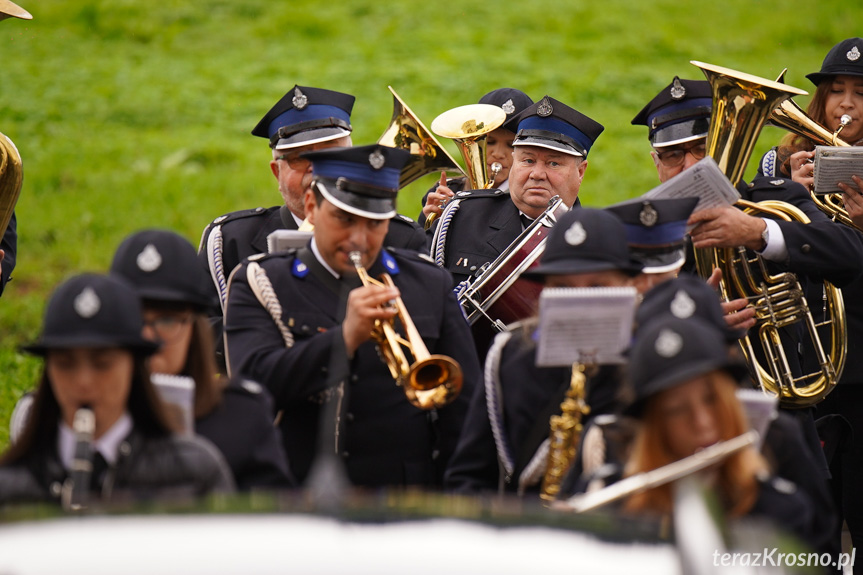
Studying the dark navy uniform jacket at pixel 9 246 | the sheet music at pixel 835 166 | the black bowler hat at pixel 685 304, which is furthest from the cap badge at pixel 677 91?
the dark navy uniform jacket at pixel 9 246

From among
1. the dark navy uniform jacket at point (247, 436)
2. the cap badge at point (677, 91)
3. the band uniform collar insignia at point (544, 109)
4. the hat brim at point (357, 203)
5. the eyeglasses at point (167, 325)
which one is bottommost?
the dark navy uniform jacket at point (247, 436)

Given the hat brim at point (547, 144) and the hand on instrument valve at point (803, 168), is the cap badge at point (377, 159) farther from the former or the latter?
the hand on instrument valve at point (803, 168)

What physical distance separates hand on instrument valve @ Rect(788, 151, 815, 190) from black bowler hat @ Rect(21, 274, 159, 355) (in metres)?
4.29

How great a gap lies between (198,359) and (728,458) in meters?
1.70

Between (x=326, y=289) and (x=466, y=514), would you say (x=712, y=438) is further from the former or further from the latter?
(x=326, y=289)

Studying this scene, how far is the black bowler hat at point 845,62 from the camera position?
7.04 metres

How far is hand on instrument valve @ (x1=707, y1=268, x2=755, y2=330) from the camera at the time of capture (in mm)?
5687

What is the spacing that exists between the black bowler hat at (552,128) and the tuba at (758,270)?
748 mm

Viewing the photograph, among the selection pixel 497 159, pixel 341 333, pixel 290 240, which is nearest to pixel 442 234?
pixel 497 159

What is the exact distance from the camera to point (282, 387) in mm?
4867

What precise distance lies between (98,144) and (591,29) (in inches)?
402

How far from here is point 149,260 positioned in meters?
4.29

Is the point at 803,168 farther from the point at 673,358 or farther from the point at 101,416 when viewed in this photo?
the point at 101,416

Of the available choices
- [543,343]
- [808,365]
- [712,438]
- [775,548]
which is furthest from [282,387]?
[808,365]
